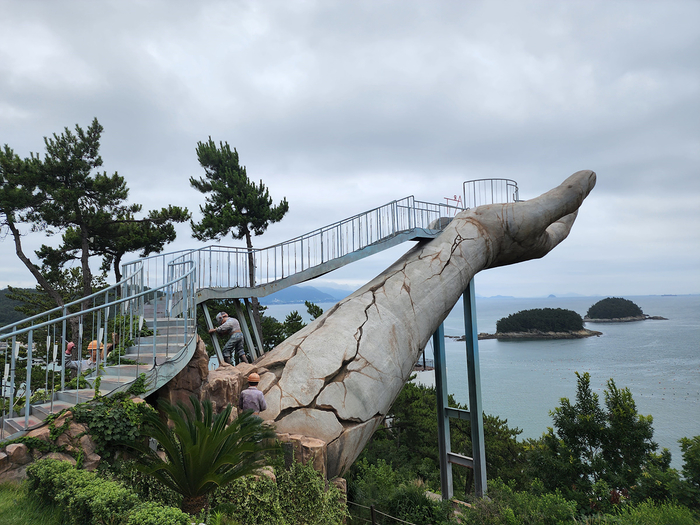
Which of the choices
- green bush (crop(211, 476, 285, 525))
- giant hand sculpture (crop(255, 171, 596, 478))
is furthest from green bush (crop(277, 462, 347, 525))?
giant hand sculpture (crop(255, 171, 596, 478))

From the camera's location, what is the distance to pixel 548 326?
3607 inches

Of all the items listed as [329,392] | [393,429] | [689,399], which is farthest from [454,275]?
[689,399]

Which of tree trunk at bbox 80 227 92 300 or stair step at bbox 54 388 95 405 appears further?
tree trunk at bbox 80 227 92 300

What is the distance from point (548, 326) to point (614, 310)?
45.2 meters

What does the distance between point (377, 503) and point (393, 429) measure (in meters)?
11.3

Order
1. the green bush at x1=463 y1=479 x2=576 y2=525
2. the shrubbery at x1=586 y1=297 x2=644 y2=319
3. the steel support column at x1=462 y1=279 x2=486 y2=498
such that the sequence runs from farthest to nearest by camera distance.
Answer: the shrubbery at x1=586 y1=297 x2=644 y2=319 → the steel support column at x1=462 y1=279 x2=486 y2=498 → the green bush at x1=463 y1=479 x2=576 y2=525

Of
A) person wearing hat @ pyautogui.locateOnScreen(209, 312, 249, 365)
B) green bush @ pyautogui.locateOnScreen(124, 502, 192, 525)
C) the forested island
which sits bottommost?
the forested island

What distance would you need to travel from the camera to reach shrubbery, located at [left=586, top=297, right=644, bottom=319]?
398 feet

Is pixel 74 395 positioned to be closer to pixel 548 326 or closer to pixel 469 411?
pixel 469 411

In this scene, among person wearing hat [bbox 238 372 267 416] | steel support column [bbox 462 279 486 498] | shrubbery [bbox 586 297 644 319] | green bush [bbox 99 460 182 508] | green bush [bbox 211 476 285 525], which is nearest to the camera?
green bush [bbox 99 460 182 508]

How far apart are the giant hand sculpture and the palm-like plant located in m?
2.20

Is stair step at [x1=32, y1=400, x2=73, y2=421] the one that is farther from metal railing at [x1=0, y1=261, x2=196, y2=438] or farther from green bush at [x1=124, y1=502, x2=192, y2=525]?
green bush at [x1=124, y1=502, x2=192, y2=525]

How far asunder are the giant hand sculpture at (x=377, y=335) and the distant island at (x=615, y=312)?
406 ft

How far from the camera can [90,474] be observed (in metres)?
4.92
